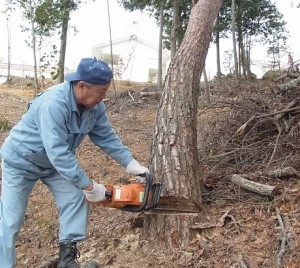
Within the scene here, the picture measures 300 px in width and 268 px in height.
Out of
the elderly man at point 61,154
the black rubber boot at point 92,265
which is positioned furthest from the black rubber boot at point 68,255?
the black rubber boot at point 92,265

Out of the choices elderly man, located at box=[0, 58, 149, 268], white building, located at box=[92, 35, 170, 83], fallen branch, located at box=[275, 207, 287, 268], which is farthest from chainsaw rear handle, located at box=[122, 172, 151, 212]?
white building, located at box=[92, 35, 170, 83]

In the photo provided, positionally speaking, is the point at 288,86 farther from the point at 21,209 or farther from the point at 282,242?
the point at 21,209

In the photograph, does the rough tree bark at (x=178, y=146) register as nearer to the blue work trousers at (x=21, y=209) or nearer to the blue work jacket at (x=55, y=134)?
the blue work jacket at (x=55, y=134)

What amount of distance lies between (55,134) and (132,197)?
79 centimetres

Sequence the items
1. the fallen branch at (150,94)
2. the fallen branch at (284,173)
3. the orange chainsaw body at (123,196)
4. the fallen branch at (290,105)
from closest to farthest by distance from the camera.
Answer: the orange chainsaw body at (123,196)
the fallen branch at (284,173)
the fallen branch at (290,105)
the fallen branch at (150,94)

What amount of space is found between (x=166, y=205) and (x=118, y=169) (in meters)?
2.47

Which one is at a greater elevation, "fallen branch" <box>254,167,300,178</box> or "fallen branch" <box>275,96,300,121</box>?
"fallen branch" <box>275,96,300,121</box>

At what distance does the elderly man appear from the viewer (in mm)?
3010

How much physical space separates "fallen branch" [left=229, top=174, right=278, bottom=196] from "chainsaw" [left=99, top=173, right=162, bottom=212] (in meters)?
0.88

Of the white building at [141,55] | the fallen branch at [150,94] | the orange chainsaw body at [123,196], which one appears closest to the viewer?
the orange chainsaw body at [123,196]

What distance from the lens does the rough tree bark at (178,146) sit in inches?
141

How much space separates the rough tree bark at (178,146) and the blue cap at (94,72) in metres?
1.10

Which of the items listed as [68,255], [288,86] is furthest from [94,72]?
[288,86]

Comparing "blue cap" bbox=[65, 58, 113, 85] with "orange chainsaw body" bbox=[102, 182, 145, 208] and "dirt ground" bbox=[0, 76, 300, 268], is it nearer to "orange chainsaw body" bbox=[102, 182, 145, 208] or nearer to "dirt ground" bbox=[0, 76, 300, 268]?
"orange chainsaw body" bbox=[102, 182, 145, 208]
